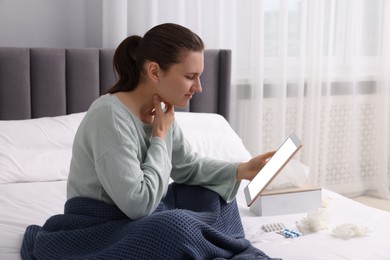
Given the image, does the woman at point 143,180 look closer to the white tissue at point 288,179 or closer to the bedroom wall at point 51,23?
the white tissue at point 288,179

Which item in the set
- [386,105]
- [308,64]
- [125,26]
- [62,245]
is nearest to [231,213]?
[62,245]

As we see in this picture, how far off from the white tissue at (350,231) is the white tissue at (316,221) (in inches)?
2.3

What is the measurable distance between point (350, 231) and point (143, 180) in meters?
0.71

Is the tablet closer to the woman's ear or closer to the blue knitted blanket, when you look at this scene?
the blue knitted blanket

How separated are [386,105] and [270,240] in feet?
7.55

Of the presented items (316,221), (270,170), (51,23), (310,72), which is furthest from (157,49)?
(310,72)

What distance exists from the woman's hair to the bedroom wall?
1515mm

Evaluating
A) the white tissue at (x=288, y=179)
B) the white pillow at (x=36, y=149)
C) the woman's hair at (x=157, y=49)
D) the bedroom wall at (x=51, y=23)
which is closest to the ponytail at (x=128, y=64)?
the woman's hair at (x=157, y=49)

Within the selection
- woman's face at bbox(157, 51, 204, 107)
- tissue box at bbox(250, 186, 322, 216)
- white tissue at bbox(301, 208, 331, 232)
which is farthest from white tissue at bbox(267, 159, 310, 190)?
woman's face at bbox(157, 51, 204, 107)

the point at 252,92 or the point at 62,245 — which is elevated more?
the point at 252,92

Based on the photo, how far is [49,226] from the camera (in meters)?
1.71

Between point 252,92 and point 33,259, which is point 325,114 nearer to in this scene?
point 252,92

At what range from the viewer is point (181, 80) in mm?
1719

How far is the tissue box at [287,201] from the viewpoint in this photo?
7.14 feet
